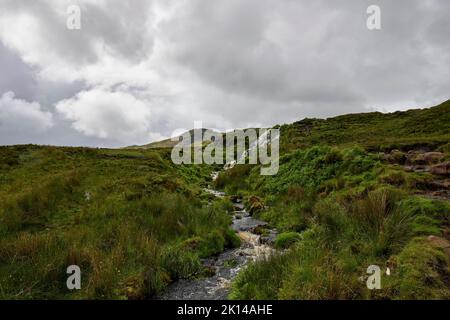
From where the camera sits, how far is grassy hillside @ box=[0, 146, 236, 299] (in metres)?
6.86

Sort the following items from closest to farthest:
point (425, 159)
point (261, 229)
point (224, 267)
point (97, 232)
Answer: point (224, 267)
point (97, 232)
point (261, 229)
point (425, 159)

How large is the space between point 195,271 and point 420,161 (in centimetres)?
1323

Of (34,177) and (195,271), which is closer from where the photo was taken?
(195,271)

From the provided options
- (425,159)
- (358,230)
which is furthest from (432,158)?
(358,230)

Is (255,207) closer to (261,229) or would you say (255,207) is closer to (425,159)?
(261,229)

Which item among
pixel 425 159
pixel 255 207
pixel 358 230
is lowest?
pixel 255 207

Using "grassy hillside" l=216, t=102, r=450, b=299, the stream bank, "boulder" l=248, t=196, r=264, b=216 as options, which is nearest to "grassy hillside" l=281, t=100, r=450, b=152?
"grassy hillside" l=216, t=102, r=450, b=299

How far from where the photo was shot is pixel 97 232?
1021cm

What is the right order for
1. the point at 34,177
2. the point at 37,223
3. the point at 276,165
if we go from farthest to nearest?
the point at 276,165 < the point at 34,177 < the point at 37,223

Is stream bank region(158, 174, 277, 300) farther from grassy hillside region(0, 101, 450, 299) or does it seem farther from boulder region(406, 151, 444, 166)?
boulder region(406, 151, 444, 166)

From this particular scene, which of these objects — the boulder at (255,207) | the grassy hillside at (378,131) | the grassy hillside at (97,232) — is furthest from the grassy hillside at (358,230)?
the grassy hillside at (378,131)

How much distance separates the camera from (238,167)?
101 ft
